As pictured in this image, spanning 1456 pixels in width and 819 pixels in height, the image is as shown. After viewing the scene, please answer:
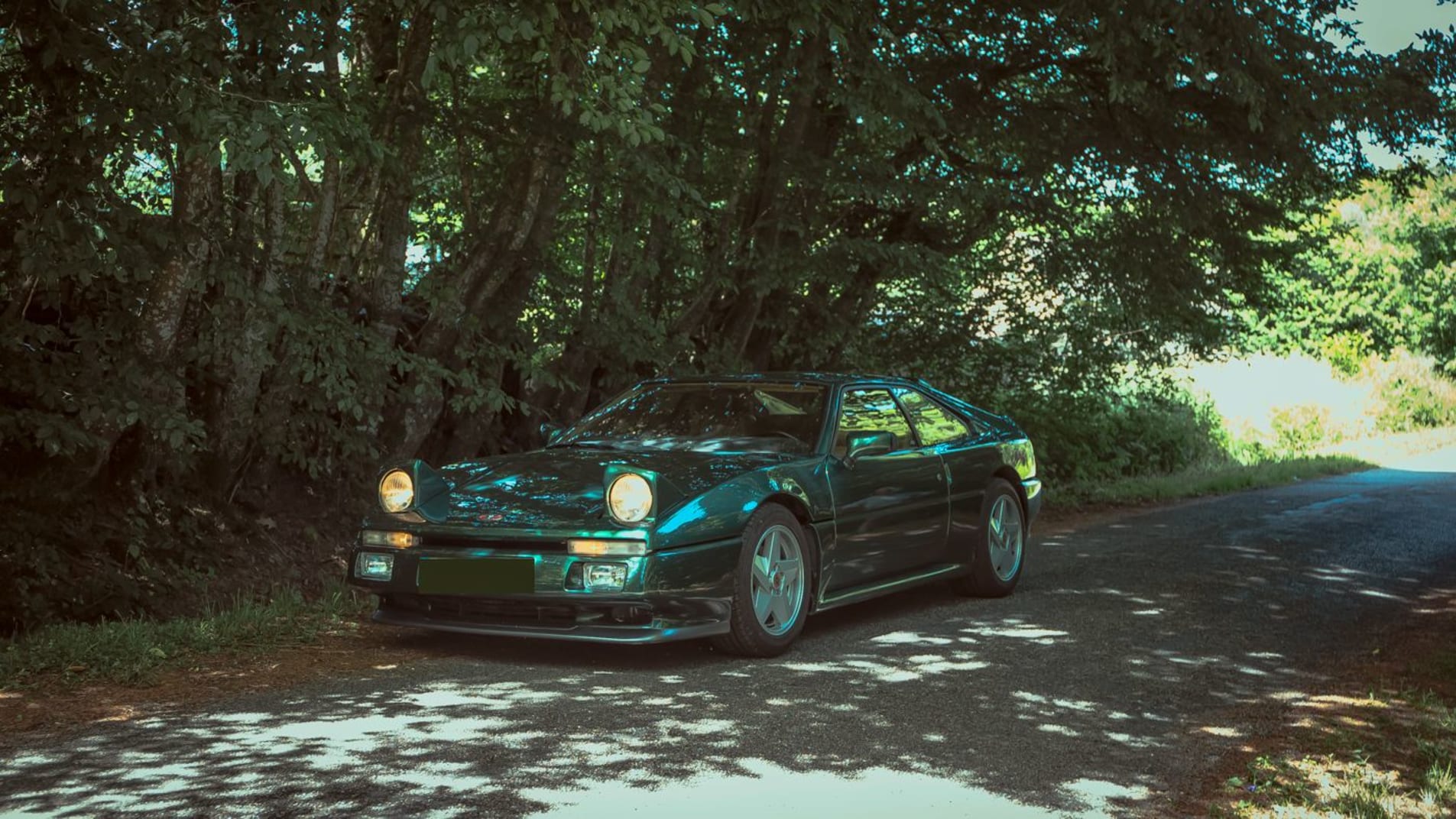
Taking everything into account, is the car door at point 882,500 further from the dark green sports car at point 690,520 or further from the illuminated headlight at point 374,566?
the illuminated headlight at point 374,566

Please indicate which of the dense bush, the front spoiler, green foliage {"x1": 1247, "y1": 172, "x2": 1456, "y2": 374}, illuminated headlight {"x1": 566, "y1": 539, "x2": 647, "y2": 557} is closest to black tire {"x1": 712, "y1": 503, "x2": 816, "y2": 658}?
the front spoiler

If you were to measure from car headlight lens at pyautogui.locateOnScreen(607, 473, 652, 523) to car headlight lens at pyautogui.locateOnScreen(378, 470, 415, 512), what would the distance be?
1.02m

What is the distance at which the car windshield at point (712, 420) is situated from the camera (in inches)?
315

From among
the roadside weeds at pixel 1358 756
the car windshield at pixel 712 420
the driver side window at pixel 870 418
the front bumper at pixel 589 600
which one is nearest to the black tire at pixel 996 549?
the driver side window at pixel 870 418

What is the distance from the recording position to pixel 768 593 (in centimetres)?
728

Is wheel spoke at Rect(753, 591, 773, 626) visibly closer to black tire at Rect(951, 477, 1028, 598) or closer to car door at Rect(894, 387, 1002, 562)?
car door at Rect(894, 387, 1002, 562)

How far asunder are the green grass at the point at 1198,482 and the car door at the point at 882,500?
7.72 meters

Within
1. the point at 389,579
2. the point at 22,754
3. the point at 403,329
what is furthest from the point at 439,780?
the point at 403,329

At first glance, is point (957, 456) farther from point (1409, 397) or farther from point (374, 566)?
→ point (1409, 397)

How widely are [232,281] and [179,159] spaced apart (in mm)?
741

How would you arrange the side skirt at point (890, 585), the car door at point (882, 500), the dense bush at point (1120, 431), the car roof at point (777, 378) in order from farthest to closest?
the dense bush at point (1120, 431) < the car roof at point (777, 378) < the car door at point (882, 500) < the side skirt at point (890, 585)

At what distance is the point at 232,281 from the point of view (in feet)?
27.8

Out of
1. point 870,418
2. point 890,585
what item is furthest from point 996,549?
point 870,418

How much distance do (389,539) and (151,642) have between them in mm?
1249
